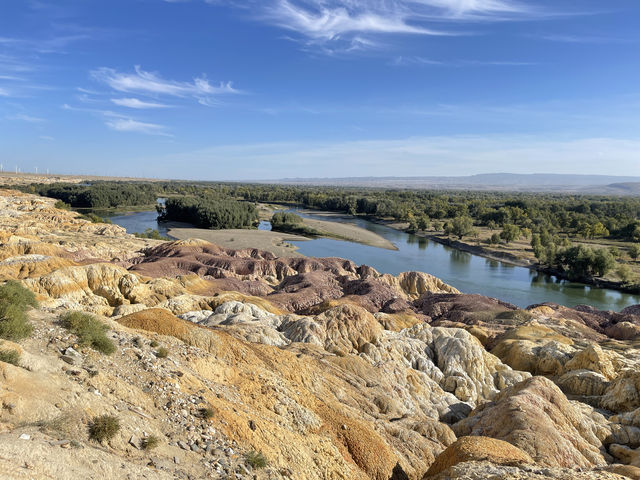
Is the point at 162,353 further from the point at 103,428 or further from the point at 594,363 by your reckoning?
the point at 594,363

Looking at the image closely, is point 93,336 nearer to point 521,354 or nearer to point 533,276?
point 521,354

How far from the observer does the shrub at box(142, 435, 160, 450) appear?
8.63m

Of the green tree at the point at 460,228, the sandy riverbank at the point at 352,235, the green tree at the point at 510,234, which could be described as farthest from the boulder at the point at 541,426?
the green tree at the point at 460,228

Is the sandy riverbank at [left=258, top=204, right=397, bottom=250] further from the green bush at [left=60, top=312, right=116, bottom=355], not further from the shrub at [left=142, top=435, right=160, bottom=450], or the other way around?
the shrub at [left=142, top=435, right=160, bottom=450]

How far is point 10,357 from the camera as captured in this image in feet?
30.3

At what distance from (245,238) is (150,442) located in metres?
78.4

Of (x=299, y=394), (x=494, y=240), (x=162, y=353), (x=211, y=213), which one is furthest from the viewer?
(x=211, y=213)

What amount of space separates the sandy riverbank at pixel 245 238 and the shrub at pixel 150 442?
6306 cm

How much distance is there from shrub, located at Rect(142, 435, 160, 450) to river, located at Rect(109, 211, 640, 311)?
176ft

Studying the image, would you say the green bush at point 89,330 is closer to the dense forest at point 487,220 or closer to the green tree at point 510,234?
the dense forest at point 487,220

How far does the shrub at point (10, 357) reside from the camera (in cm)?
914

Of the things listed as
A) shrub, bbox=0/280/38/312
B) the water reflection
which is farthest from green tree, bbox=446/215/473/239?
shrub, bbox=0/280/38/312

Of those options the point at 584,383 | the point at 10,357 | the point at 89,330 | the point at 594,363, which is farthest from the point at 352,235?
the point at 10,357

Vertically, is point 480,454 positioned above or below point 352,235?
above
